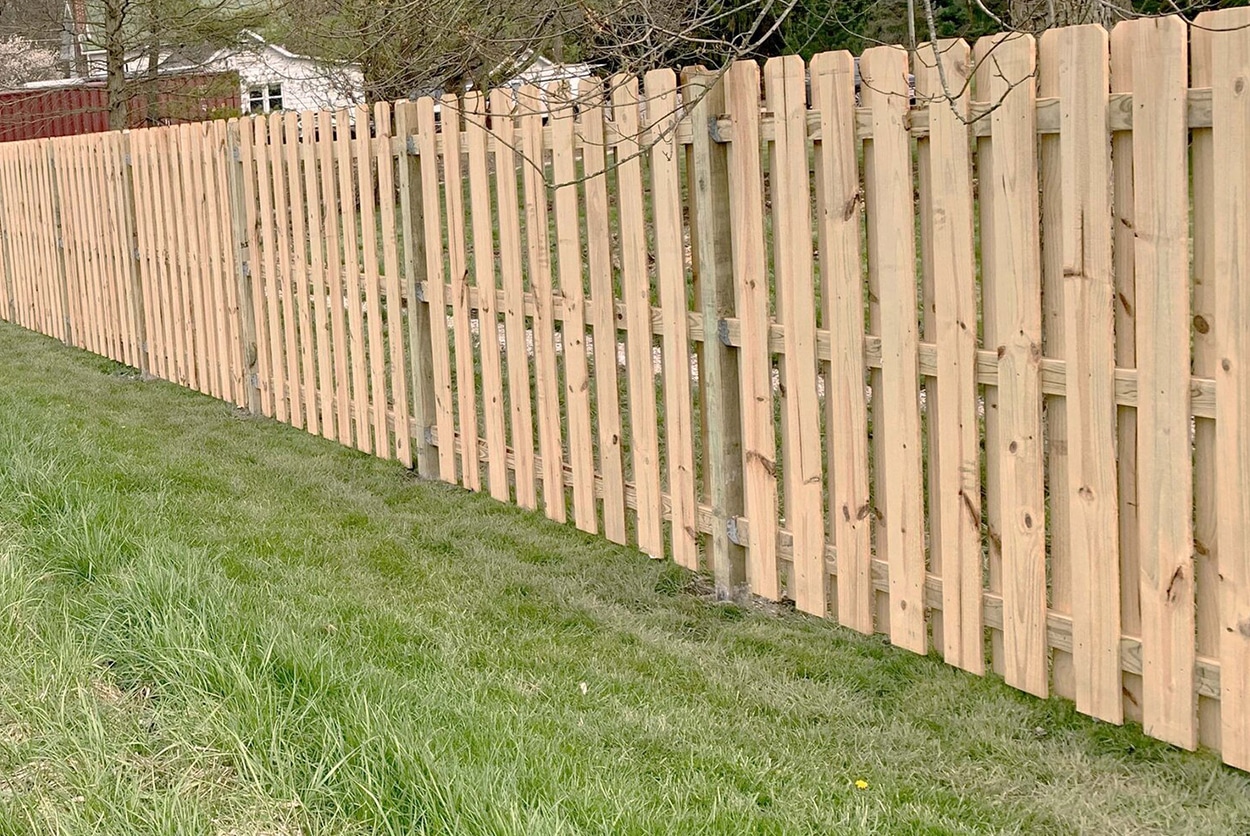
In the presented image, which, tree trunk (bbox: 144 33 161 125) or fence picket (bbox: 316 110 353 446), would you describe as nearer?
fence picket (bbox: 316 110 353 446)

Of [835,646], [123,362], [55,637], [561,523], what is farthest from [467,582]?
[123,362]

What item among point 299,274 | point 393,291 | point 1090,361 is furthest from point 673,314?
point 299,274

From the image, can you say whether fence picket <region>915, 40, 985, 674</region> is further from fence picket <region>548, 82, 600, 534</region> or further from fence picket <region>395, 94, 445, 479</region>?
fence picket <region>395, 94, 445, 479</region>

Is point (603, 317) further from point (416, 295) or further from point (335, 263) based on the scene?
point (335, 263)

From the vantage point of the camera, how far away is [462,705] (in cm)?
379

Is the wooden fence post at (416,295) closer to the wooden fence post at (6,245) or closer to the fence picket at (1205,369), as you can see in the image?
the fence picket at (1205,369)

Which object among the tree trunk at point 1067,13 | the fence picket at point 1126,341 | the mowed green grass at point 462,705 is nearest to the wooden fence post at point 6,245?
the mowed green grass at point 462,705

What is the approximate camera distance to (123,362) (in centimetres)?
1138

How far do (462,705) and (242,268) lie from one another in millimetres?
5650

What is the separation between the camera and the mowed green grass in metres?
3.04

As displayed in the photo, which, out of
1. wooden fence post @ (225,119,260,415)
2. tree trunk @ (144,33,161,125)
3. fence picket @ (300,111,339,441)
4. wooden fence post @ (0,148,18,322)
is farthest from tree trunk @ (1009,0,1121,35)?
tree trunk @ (144,33,161,125)

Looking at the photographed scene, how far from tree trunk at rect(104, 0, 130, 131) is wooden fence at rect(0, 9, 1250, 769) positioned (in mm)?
14808

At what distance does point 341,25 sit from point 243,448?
904cm

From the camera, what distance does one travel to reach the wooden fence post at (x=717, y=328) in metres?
4.94
